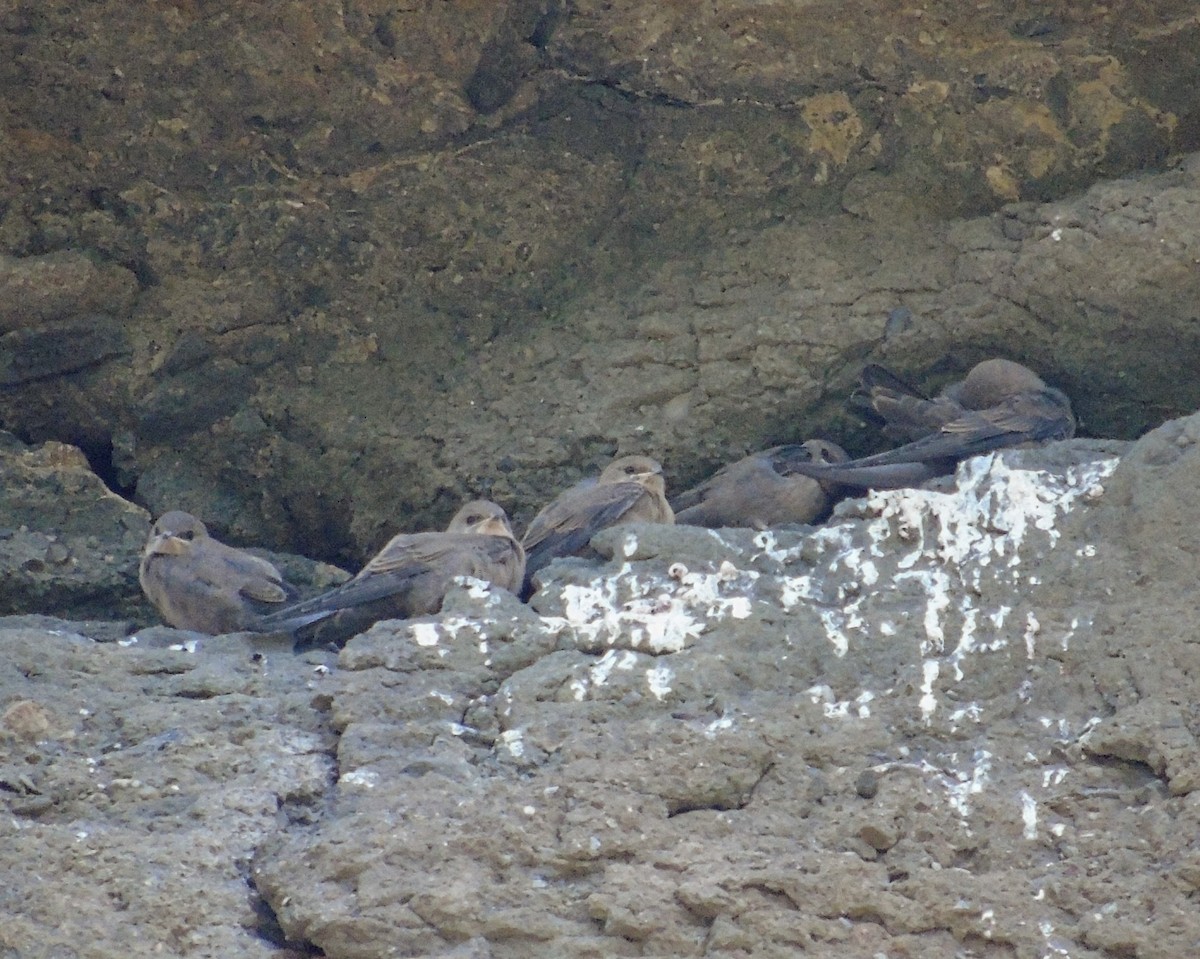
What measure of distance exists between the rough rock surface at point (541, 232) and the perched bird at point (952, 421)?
0.73 ft

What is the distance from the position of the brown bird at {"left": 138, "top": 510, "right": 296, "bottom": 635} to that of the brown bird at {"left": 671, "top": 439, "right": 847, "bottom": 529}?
1357 millimetres

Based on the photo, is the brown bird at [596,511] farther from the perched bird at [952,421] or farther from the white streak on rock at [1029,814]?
the white streak on rock at [1029,814]

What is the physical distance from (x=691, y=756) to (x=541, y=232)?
8.46 ft

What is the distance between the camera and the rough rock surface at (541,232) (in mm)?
6117

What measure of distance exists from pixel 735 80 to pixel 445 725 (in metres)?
2.74

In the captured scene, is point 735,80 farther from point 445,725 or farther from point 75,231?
point 445,725

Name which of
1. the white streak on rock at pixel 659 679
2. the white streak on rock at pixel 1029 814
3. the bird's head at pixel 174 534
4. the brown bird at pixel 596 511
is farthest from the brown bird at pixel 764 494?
the white streak on rock at pixel 1029 814

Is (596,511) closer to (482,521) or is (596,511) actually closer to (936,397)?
(482,521)

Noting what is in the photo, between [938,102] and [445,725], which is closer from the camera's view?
[445,725]

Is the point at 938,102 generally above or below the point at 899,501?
above


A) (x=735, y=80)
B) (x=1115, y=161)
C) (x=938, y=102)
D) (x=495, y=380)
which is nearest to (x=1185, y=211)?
(x=1115, y=161)

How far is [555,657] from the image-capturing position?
4875 mm

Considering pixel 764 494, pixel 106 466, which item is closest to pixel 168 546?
pixel 106 466

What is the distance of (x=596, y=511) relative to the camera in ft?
18.9
